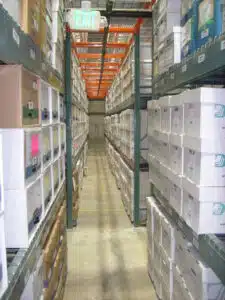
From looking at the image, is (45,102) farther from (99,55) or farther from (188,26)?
(99,55)

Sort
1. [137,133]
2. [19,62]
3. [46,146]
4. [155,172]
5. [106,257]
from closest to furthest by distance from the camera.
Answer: [19,62] → [46,146] → [155,172] → [106,257] → [137,133]

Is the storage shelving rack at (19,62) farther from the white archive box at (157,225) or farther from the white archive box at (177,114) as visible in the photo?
the white archive box at (157,225)

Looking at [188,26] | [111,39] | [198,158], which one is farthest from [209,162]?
[111,39]

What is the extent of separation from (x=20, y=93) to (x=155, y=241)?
6.76 feet

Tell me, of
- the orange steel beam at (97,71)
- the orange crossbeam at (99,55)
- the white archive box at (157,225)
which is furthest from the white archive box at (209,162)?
the orange steel beam at (97,71)

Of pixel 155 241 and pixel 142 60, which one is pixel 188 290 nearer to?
pixel 155 241

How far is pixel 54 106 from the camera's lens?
2.72m

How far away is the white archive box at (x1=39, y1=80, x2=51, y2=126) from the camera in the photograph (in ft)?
7.33

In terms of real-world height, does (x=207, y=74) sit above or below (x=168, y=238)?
above

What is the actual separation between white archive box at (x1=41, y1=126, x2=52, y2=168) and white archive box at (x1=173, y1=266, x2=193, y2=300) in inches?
48.7

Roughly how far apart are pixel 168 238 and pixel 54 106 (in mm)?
1442

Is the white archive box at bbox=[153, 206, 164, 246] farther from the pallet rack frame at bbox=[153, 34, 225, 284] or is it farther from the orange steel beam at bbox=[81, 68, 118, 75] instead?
the orange steel beam at bbox=[81, 68, 118, 75]

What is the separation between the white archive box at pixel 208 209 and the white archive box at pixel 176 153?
305 mm

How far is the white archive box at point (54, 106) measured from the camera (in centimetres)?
255
